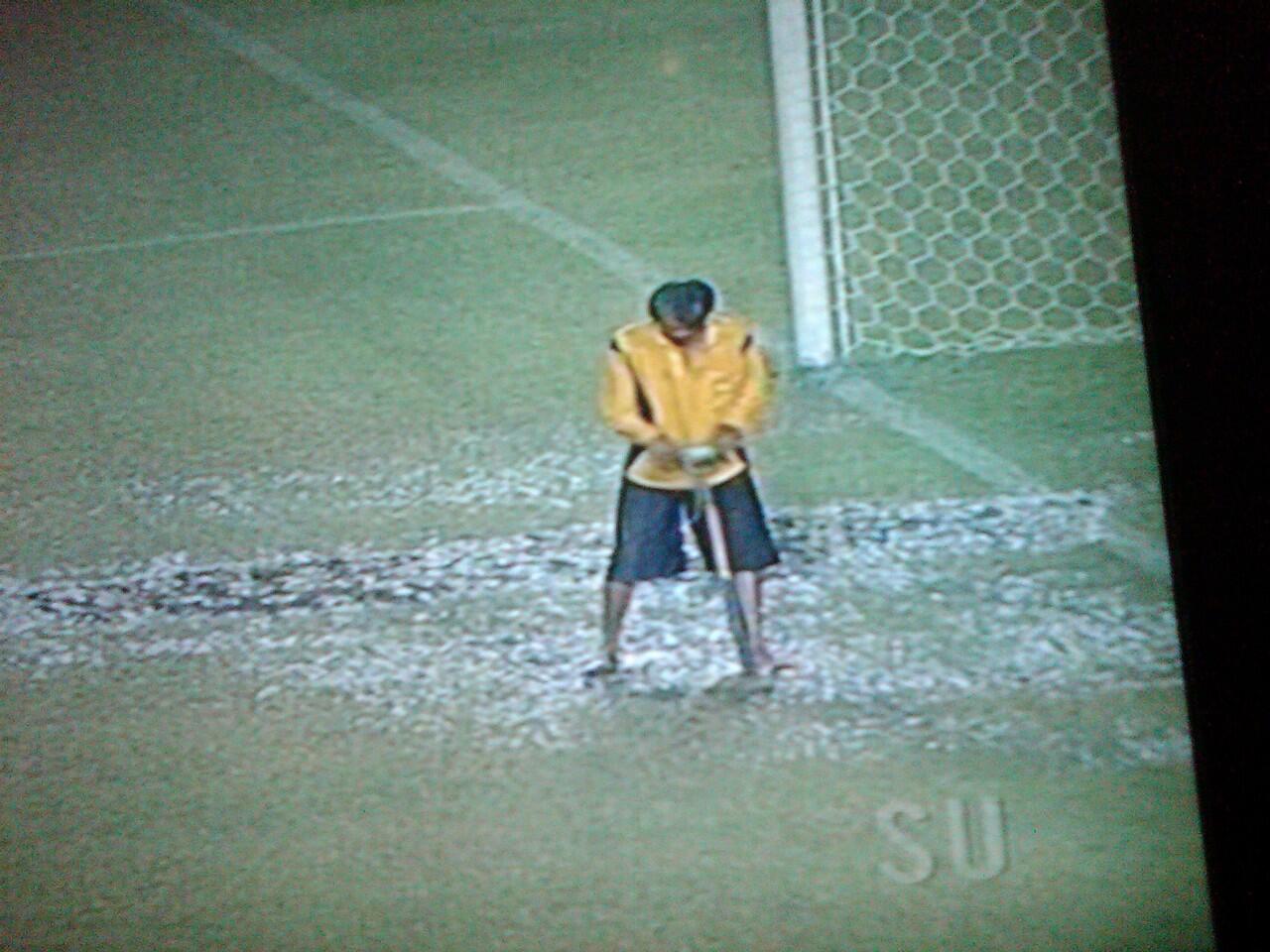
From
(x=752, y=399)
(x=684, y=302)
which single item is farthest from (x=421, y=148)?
(x=752, y=399)

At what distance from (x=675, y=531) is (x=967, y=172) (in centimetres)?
42

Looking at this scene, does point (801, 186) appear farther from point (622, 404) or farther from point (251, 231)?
point (251, 231)

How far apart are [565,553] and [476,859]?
0.92 feet

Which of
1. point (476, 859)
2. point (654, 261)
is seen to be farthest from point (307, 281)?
point (476, 859)

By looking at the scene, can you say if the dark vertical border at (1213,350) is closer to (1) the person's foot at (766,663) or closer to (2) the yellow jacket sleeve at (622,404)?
(1) the person's foot at (766,663)

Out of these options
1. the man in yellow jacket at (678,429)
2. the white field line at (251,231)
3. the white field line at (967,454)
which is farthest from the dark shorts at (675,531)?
Result: the white field line at (251,231)

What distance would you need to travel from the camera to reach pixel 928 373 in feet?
4.76

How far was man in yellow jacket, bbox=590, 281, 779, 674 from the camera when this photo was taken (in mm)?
1438

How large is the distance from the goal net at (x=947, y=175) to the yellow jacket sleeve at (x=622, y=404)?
0.16m

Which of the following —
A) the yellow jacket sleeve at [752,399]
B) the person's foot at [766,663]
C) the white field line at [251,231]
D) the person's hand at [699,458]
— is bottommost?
the person's foot at [766,663]

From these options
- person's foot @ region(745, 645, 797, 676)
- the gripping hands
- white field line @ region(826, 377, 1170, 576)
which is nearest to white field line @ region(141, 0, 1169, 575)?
white field line @ region(826, 377, 1170, 576)

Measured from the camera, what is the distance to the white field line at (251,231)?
4.95ft

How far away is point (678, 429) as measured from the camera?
1454mm

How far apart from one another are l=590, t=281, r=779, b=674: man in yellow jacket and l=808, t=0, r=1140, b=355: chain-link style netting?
0.38 ft
